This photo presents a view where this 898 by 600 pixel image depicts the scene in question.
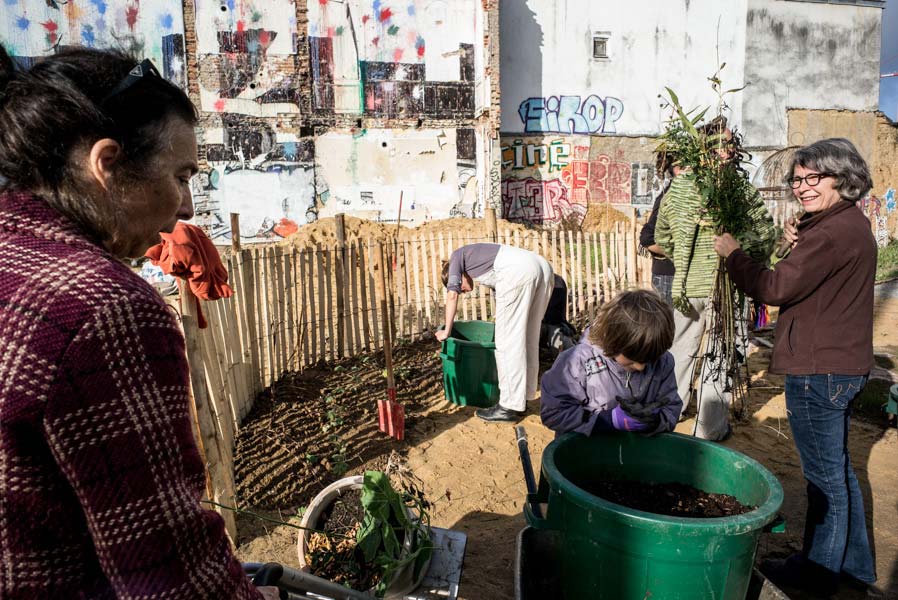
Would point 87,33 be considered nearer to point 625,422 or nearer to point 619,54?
point 619,54

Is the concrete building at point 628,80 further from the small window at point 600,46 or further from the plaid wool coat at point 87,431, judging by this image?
the plaid wool coat at point 87,431

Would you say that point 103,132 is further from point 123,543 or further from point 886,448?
point 886,448

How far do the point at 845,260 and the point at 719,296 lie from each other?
1.08 meters

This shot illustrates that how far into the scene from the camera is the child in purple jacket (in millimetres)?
2363

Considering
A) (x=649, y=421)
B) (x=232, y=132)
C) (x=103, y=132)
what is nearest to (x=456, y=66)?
(x=232, y=132)

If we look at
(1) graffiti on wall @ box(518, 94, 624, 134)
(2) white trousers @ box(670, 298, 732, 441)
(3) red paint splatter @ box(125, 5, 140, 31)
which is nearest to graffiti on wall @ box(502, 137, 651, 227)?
(1) graffiti on wall @ box(518, 94, 624, 134)

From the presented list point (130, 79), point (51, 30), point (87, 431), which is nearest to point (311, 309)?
point (130, 79)

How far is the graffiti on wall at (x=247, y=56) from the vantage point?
1483cm

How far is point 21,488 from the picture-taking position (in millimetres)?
812

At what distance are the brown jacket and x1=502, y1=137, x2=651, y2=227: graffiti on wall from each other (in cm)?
1509

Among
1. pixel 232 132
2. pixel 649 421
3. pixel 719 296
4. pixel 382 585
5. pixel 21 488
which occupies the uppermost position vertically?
pixel 232 132

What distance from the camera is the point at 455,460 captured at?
14.4ft

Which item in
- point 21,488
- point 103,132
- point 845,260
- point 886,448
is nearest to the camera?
point 21,488

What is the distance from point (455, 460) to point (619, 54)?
55.4 feet
